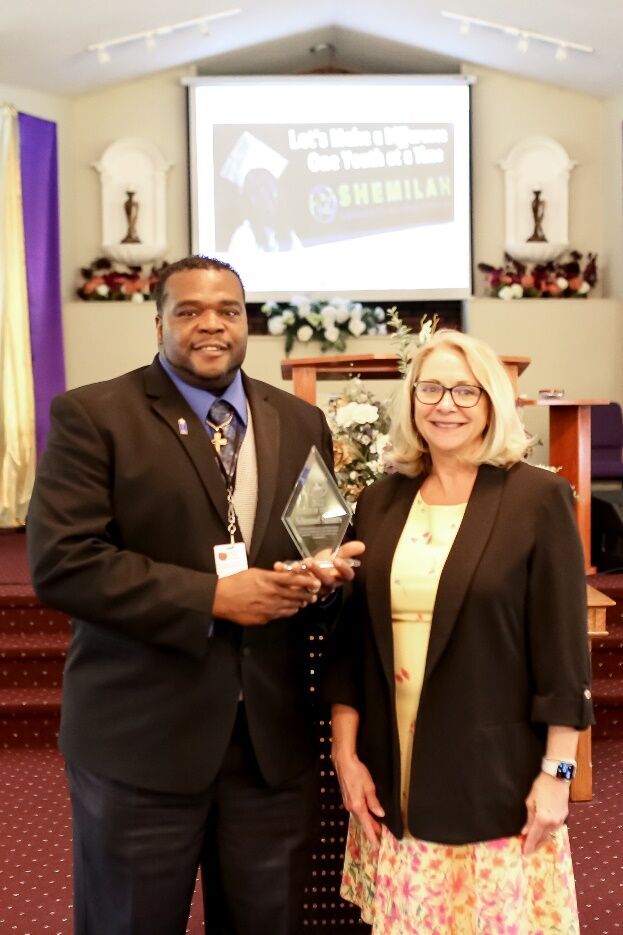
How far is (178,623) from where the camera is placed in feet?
5.09

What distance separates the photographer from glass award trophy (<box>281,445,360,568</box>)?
1.59m

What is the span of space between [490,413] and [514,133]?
689cm

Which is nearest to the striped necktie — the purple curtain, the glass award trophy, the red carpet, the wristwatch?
the glass award trophy

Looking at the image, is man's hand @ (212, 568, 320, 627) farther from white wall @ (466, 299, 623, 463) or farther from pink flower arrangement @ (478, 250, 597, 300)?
pink flower arrangement @ (478, 250, 597, 300)

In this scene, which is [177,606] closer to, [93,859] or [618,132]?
[93,859]

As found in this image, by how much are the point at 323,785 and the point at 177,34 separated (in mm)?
6336

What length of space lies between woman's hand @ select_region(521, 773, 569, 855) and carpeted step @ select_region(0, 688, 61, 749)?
9.13 feet

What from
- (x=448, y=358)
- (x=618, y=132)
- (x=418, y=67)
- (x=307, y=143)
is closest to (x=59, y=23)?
(x=307, y=143)

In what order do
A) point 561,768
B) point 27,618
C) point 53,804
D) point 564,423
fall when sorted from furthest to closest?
point 564,423 → point 27,618 → point 53,804 → point 561,768

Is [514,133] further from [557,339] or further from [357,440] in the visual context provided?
[357,440]

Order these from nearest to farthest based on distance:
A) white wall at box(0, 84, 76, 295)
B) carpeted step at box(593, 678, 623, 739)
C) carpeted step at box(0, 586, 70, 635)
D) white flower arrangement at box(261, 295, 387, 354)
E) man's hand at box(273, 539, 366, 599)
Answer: man's hand at box(273, 539, 366, 599), carpeted step at box(593, 678, 623, 739), carpeted step at box(0, 586, 70, 635), white wall at box(0, 84, 76, 295), white flower arrangement at box(261, 295, 387, 354)

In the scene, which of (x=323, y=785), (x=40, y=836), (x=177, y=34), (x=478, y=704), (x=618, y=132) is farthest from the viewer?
(x=618, y=132)

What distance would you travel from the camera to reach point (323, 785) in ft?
7.21

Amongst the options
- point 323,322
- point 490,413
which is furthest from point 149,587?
point 323,322
